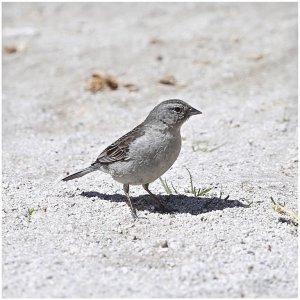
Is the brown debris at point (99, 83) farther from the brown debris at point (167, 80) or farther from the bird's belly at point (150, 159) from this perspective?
the bird's belly at point (150, 159)

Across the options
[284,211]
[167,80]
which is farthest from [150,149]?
[167,80]

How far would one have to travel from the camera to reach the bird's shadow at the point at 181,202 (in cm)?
677

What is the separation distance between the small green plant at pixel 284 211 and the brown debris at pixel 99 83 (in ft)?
17.5

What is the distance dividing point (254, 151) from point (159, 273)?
→ 376 centimetres

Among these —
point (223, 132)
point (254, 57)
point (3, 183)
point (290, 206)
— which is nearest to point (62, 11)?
point (254, 57)

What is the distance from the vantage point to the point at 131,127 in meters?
9.98

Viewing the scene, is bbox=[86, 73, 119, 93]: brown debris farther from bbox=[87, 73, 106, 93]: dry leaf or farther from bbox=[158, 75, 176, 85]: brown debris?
bbox=[158, 75, 176, 85]: brown debris

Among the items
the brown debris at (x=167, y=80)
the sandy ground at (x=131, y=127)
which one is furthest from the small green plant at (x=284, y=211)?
the brown debris at (x=167, y=80)

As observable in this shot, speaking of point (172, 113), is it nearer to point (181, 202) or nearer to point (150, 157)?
point (150, 157)

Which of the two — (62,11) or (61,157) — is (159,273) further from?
(62,11)

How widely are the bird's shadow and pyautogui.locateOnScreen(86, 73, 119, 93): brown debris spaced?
430cm

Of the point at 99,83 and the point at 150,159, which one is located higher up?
the point at 150,159

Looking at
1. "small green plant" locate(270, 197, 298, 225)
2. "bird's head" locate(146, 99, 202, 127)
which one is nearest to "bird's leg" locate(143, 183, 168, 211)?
"bird's head" locate(146, 99, 202, 127)

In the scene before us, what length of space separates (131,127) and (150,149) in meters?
3.41
